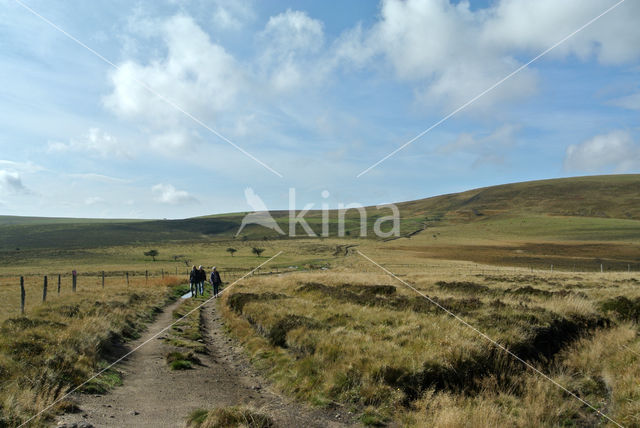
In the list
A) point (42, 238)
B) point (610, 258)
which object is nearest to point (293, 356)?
point (610, 258)

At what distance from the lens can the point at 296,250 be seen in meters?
102

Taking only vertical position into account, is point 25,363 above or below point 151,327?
above

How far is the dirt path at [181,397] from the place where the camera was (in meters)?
7.85

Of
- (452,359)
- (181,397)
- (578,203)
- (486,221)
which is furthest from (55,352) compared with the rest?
(578,203)

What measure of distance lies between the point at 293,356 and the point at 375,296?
9481 mm

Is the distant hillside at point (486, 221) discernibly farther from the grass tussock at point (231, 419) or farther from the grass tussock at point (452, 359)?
the grass tussock at point (231, 419)

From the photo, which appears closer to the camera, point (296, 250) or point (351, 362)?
point (351, 362)

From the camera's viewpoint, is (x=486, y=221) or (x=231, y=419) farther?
(x=486, y=221)

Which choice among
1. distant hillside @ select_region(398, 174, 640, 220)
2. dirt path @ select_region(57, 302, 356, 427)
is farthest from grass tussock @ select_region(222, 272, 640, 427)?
distant hillside @ select_region(398, 174, 640, 220)

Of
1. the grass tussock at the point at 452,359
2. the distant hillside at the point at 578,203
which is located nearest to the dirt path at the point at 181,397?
the grass tussock at the point at 452,359

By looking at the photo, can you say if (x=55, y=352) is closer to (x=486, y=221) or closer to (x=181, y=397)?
(x=181, y=397)

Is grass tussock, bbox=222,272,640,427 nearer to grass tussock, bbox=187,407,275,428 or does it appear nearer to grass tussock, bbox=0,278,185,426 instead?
grass tussock, bbox=187,407,275,428

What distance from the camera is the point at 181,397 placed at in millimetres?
9289

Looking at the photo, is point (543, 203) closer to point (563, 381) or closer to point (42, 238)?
point (563, 381)
